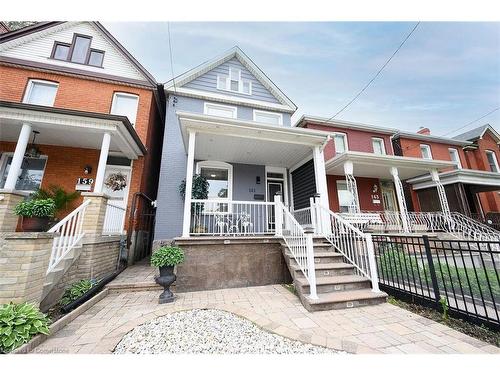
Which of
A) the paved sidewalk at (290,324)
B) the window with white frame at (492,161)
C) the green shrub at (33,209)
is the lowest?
the paved sidewalk at (290,324)

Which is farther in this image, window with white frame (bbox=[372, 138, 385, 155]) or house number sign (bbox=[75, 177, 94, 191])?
window with white frame (bbox=[372, 138, 385, 155])

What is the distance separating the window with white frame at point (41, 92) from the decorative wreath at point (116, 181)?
3.54m

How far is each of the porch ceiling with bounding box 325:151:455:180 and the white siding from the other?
8792mm

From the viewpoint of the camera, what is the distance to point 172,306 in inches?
137

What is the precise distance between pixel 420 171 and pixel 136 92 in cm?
1315

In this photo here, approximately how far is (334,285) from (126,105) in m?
9.06

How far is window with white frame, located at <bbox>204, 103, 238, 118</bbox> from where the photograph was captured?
8.28 m

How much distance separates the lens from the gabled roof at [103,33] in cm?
720

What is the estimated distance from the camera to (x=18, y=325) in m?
2.22

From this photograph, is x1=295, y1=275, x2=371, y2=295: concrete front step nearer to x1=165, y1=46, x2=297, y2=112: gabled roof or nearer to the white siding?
x1=165, y1=46, x2=297, y2=112: gabled roof

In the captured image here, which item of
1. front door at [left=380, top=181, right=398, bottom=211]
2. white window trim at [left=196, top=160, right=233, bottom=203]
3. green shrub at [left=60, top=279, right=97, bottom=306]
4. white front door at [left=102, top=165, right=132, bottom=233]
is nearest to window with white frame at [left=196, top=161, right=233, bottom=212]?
white window trim at [left=196, top=160, right=233, bottom=203]

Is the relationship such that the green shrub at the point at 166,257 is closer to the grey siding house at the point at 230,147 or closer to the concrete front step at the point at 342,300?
the grey siding house at the point at 230,147

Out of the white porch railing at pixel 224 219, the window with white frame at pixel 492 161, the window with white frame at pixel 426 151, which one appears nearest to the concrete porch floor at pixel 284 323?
the white porch railing at pixel 224 219
